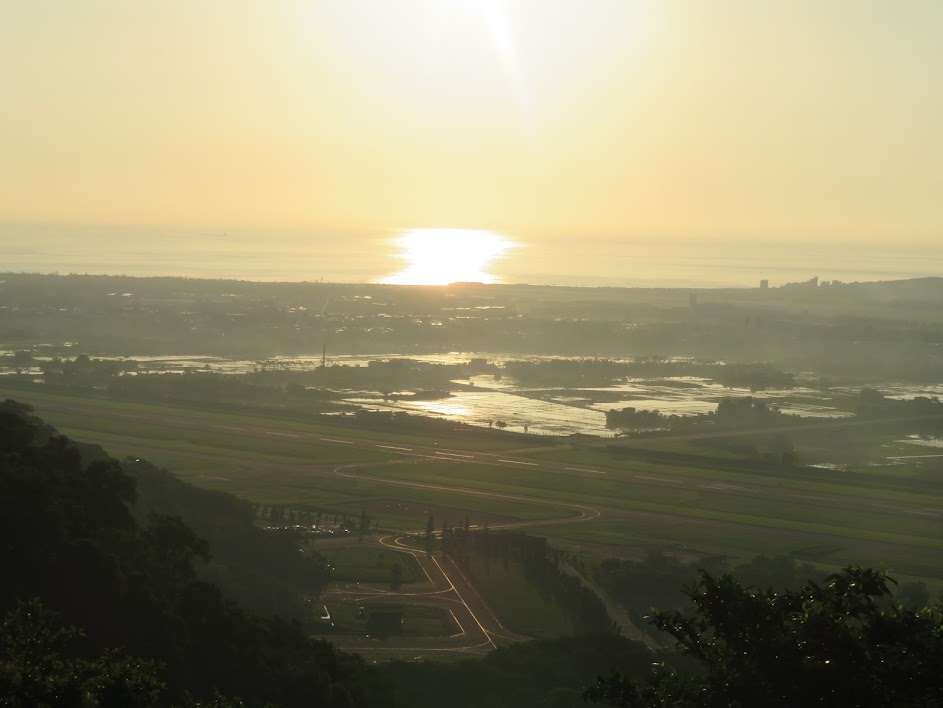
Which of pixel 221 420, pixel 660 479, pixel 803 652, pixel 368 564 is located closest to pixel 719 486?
pixel 660 479

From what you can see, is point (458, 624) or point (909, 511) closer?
point (458, 624)

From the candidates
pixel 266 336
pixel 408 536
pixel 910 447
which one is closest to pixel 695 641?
pixel 408 536

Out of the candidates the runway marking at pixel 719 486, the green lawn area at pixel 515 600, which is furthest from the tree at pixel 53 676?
the runway marking at pixel 719 486

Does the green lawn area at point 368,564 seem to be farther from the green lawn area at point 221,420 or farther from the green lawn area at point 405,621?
the green lawn area at point 221,420

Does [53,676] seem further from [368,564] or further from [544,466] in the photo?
[544,466]

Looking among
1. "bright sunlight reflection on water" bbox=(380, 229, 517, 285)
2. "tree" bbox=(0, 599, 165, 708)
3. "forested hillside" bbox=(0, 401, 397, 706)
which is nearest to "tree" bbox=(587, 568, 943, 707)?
"tree" bbox=(0, 599, 165, 708)

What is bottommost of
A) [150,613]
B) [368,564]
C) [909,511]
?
[368,564]

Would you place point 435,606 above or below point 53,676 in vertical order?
below

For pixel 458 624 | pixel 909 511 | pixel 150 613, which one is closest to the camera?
pixel 150 613

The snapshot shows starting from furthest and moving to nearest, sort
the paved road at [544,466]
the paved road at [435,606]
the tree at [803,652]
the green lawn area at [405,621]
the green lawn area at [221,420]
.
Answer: the green lawn area at [221,420]
the paved road at [544,466]
the green lawn area at [405,621]
the paved road at [435,606]
the tree at [803,652]
